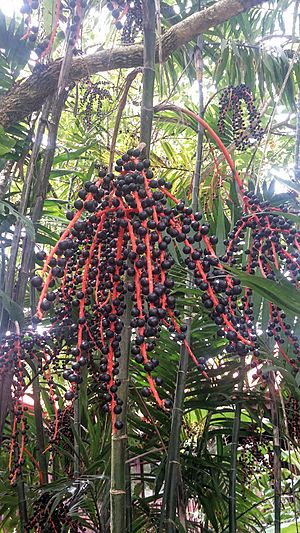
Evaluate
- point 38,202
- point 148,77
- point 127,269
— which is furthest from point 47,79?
point 127,269

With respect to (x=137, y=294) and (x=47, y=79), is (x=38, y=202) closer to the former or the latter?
(x=47, y=79)

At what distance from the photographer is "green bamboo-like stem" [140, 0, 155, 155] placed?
69 centimetres

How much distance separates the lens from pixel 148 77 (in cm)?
71

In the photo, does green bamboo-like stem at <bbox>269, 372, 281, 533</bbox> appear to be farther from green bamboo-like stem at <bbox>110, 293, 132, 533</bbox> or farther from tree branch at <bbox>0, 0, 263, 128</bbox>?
tree branch at <bbox>0, 0, 263, 128</bbox>

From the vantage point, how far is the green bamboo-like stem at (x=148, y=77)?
69 centimetres

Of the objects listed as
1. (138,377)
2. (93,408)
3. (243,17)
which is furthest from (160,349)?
(243,17)

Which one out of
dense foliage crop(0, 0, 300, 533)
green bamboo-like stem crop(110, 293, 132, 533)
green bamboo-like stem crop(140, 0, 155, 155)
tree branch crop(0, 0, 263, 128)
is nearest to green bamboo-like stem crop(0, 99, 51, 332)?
dense foliage crop(0, 0, 300, 533)

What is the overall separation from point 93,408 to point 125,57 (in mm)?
1101

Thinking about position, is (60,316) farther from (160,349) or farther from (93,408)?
(93,408)

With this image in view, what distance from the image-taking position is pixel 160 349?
1471 millimetres

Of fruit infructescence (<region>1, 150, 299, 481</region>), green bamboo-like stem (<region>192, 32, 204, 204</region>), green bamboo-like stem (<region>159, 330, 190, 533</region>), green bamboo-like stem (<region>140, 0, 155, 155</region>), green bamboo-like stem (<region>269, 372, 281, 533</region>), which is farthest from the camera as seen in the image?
green bamboo-like stem (<region>269, 372, 281, 533</region>)

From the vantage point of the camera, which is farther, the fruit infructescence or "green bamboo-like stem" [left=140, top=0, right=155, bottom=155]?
"green bamboo-like stem" [left=140, top=0, right=155, bottom=155]

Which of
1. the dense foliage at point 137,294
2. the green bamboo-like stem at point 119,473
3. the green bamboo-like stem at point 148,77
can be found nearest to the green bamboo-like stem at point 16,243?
the dense foliage at point 137,294

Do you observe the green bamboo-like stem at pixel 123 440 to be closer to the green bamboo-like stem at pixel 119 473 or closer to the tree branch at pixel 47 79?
the green bamboo-like stem at pixel 119 473
